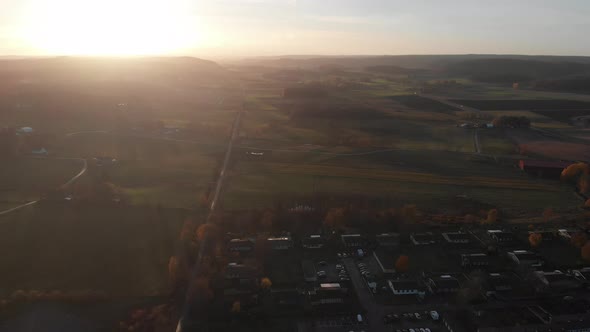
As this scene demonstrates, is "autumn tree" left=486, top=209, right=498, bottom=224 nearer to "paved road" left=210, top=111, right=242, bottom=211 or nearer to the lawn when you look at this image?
the lawn

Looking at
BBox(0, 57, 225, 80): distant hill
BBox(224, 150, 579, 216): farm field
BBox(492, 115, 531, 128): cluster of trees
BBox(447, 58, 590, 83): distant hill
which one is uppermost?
BBox(447, 58, 590, 83): distant hill

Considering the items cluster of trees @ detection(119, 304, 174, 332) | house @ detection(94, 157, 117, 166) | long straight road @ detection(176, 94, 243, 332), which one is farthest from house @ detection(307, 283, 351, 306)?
house @ detection(94, 157, 117, 166)

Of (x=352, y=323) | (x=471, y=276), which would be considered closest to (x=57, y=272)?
(x=352, y=323)

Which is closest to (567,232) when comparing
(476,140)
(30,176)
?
(476,140)

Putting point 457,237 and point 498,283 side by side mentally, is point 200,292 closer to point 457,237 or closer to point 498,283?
point 498,283

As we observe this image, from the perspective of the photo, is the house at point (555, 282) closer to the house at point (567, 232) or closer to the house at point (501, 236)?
the house at point (501, 236)

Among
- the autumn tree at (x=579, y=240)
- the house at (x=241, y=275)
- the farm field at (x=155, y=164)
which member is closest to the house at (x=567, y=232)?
the autumn tree at (x=579, y=240)

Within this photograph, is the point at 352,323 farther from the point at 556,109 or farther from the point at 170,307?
the point at 556,109
